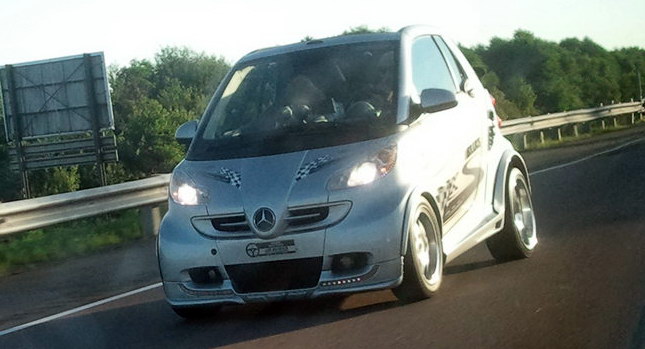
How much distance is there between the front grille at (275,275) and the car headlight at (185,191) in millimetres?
478

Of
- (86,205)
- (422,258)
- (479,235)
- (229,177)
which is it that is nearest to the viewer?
(229,177)

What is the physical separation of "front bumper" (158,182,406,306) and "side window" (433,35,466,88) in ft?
6.57

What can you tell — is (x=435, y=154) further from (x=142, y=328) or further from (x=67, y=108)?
(x=67, y=108)

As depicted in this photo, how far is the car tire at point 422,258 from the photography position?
285 inches

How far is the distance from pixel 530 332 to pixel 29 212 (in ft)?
26.2

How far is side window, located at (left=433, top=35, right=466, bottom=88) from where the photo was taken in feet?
29.3

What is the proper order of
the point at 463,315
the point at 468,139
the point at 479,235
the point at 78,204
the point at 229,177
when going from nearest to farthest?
the point at 463,315 < the point at 229,177 < the point at 479,235 < the point at 468,139 < the point at 78,204

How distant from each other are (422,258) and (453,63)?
2113 mm

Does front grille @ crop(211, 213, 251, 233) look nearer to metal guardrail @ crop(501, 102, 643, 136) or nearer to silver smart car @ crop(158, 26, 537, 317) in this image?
silver smart car @ crop(158, 26, 537, 317)

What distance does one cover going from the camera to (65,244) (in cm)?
1439

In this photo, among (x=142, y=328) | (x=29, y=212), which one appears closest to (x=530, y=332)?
(x=142, y=328)

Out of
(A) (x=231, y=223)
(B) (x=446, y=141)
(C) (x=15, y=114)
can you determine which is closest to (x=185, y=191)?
(A) (x=231, y=223)

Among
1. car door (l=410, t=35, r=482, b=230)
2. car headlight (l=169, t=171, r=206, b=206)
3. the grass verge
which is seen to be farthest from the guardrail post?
car headlight (l=169, t=171, r=206, b=206)

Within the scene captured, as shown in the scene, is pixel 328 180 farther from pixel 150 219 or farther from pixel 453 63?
pixel 150 219
